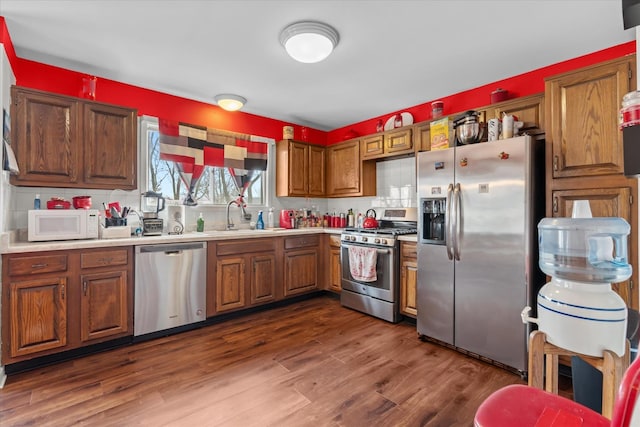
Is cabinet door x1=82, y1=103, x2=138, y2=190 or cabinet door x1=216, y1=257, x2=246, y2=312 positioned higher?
cabinet door x1=82, y1=103, x2=138, y2=190

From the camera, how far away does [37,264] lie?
229cm

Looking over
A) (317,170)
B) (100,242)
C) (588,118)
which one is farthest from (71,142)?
(588,118)

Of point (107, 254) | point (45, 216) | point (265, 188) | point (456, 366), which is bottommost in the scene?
point (456, 366)

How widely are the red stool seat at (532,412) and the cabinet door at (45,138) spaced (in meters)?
3.26

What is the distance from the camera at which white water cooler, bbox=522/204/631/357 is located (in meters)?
0.82

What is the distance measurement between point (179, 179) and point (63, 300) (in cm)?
167

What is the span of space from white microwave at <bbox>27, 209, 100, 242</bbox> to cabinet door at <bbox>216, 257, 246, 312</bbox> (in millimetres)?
1142

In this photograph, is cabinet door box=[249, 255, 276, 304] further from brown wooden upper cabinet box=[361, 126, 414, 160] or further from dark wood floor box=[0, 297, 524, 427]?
brown wooden upper cabinet box=[361, 126, 414, 160]

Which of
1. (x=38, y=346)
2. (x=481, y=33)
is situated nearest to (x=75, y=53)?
(x=38, y=346)

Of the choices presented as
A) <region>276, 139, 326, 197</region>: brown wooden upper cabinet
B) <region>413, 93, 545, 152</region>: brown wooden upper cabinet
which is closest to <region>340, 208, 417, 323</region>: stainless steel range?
<region>276, 139, 326, 197</region>: brown wooden upper cabinet

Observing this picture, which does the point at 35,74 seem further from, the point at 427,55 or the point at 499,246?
the point at 499,246

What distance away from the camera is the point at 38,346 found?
229cm

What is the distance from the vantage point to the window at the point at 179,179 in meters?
3.40

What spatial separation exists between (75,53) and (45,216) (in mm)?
1393
